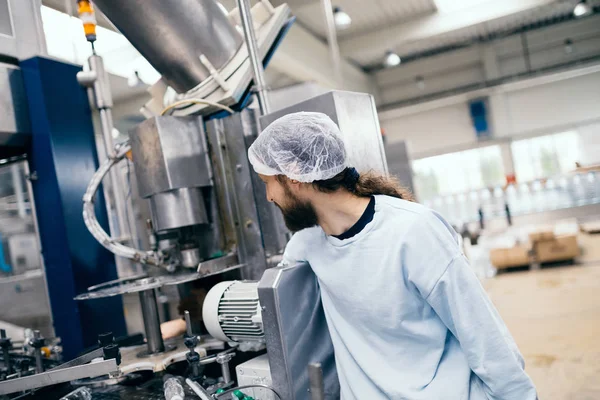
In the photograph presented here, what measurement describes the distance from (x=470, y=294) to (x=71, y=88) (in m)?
1.64

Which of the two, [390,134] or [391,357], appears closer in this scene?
[391,357]

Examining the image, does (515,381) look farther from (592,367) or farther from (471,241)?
(471,241)

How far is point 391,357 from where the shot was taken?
98 cm

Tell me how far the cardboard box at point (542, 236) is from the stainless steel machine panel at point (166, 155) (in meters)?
→ 4.53

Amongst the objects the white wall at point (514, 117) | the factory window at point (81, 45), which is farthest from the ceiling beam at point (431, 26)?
the factory window at point (81, 45)

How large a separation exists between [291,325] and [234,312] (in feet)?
0.74

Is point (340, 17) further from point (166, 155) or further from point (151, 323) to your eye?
point (151, 323)

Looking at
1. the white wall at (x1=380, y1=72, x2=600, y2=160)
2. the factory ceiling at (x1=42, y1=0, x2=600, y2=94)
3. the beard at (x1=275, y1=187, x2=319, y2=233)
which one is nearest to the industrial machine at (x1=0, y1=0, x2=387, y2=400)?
the beard at (x1=275, y1=187, x2=319, y2=233)

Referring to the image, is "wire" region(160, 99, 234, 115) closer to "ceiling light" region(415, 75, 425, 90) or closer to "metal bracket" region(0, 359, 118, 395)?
"metal bracket" region(0, 359, 118, 395)

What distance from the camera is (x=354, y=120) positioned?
131 centimetres

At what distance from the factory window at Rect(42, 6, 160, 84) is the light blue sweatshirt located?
107cm

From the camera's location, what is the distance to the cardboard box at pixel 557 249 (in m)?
4.80

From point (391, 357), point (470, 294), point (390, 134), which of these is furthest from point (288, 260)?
point (390, 134)

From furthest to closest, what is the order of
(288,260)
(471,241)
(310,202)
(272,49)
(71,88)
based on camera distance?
1. (471,241)
2. (71,88)
3. (272,49)
4. (288,260)
5. (310,202)
